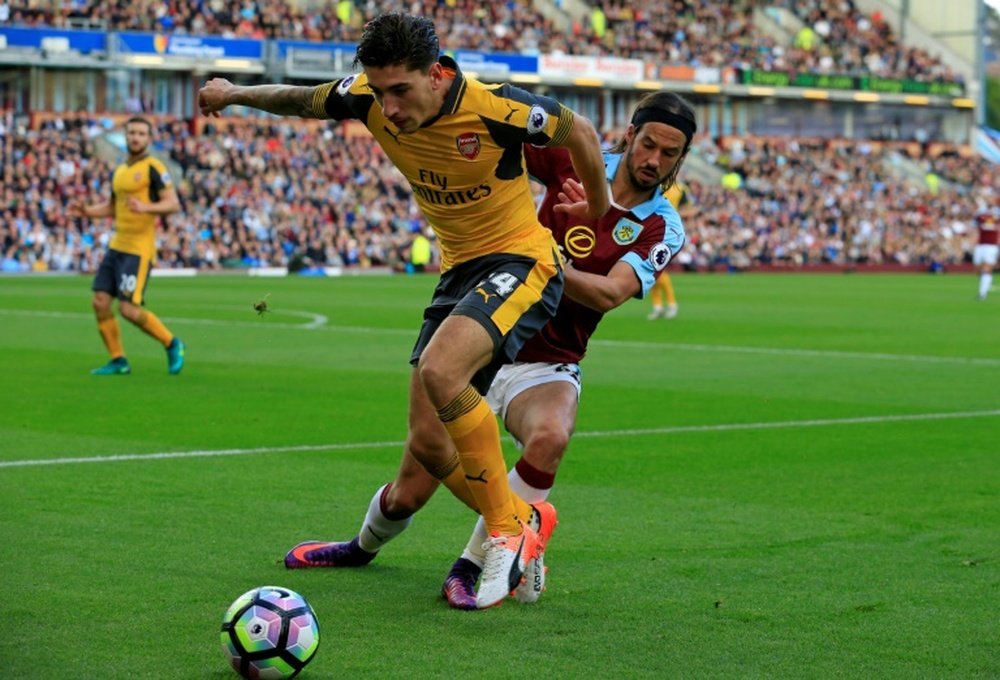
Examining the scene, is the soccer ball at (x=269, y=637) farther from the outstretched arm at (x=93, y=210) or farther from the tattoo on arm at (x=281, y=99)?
the outstretched arm at (x=93, y=210)

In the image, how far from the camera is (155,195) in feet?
51.7

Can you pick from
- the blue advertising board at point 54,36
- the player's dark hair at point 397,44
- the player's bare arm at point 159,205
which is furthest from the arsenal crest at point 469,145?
the blue advertising board at point 54,36

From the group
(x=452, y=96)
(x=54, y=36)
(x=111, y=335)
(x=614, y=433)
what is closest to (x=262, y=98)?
(x=452, y=96)

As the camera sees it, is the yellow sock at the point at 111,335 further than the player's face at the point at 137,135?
Yes

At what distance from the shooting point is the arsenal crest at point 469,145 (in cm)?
588

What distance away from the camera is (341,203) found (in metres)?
49.5

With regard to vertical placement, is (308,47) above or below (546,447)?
above

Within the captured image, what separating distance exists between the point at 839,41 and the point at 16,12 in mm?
38077

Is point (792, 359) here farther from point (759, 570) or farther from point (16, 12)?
point (16, 12)

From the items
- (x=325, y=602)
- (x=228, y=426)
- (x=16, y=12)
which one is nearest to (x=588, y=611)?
(x=325, y=602)

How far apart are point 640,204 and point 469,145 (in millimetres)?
1183

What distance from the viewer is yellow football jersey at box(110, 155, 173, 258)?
15719 mm

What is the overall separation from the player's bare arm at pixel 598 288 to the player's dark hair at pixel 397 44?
1.15 metres

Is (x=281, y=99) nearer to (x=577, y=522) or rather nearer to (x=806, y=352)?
(x=577, y=522)
